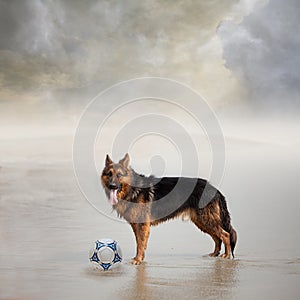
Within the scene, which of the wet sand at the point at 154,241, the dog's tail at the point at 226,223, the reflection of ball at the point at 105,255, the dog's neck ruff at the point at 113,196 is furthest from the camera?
the dog's tail at the point at 226,223

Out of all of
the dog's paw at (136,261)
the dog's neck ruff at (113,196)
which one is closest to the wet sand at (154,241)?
the dog's paw at (136,261)

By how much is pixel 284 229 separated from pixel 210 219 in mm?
654

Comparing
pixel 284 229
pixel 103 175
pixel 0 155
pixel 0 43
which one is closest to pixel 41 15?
pixel 0 43

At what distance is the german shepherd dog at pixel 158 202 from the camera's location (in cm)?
357

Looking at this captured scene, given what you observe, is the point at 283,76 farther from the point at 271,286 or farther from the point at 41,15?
the point at 41,15

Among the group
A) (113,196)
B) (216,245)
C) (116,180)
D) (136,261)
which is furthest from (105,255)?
(216,245)

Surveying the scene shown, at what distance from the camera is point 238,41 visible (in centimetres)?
415

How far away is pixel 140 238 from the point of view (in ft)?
11.8

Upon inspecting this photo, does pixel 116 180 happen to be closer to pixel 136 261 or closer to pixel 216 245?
pixel 136 261

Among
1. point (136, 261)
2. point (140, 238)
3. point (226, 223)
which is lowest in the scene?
point (136, 261)

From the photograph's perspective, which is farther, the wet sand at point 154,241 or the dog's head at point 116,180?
the dog's head at point 116,180

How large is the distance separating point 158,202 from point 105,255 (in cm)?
51

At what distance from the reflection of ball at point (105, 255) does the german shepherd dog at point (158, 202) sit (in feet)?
0.60

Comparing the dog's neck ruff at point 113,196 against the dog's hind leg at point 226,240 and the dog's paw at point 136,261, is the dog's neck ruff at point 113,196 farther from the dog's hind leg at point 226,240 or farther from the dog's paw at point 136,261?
the dog's hind leg at point 226,240
